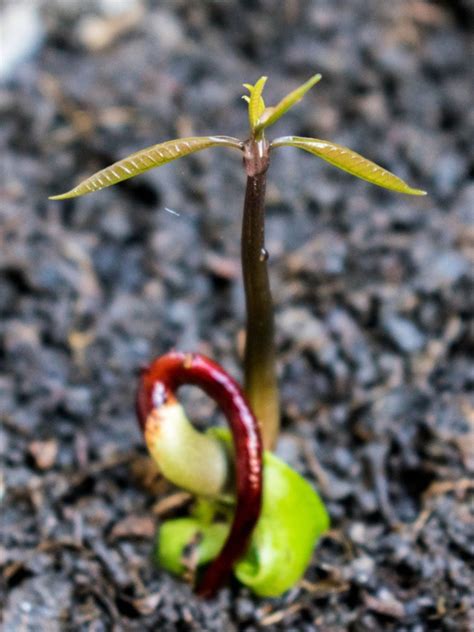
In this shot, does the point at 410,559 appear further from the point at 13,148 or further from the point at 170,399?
the point at 13,148

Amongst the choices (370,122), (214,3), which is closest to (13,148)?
(214,3)

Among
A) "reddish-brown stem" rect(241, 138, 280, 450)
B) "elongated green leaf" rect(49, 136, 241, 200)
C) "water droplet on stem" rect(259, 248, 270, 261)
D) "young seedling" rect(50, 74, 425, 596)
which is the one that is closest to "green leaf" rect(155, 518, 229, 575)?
"young seedling" rect(50, 74, 425, 596)

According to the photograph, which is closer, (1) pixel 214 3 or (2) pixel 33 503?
(2) pixel 33 503

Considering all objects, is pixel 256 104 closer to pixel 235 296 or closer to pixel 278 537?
pixel 278 537

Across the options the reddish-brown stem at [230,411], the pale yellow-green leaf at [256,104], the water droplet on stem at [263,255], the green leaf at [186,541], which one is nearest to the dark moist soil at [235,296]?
the green leaf at [186,541]

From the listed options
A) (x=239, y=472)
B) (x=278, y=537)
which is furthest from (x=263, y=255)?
(x=278, y=537)

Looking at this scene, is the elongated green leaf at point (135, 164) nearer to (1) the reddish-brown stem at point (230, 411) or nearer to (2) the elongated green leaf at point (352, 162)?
(2) the elongated green leaf at point (352, 162)

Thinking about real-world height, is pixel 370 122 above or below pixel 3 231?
above
